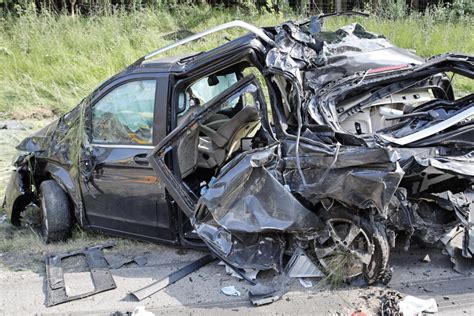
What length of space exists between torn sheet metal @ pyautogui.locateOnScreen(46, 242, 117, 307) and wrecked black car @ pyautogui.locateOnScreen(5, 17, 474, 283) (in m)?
0.27

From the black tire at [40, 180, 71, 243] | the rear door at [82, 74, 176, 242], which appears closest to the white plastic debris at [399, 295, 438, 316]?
the rear door at [82, 74, 176, 242]

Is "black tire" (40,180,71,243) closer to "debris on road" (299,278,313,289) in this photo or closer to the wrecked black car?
the wrecked black car

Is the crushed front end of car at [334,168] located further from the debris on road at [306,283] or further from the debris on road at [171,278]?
the debris on road at [171,278]

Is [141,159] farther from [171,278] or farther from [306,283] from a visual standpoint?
[306,283]

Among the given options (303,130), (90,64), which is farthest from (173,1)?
(303,130)

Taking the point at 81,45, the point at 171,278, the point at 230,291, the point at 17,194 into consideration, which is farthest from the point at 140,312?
the point at 81,45

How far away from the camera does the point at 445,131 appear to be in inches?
150

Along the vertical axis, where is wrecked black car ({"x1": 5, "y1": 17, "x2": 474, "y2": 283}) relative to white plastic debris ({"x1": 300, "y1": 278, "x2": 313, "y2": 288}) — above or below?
above

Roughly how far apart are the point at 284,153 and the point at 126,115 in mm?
1568

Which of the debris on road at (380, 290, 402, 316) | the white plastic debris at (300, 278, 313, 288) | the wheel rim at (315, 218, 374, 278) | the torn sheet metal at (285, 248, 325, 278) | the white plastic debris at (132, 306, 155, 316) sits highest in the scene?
the wheel rim at (315, 218, 374, 278)

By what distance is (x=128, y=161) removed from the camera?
172 inches

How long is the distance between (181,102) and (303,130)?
3.69 feet

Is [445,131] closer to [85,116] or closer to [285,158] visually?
[285,158]

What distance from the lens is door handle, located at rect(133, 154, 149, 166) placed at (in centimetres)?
427
